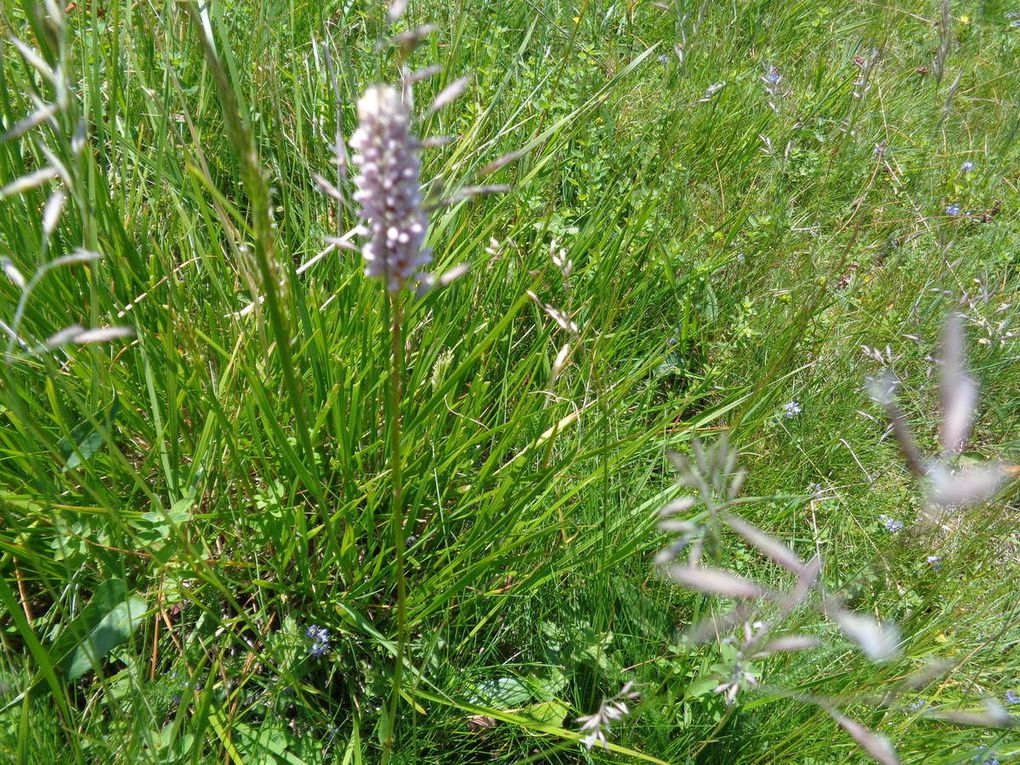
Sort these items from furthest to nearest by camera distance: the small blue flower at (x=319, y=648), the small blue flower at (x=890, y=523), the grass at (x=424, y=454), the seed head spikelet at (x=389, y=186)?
the small blue flower at (x=890, y=523) < the small blue flower at (x=319, y=648) < the grass at (x=424, y=454) < the seed head spikelet at (x=389, y=186)

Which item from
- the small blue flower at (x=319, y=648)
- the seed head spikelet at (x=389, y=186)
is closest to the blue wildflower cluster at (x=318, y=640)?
the small blue flower at (x=319, y=648)

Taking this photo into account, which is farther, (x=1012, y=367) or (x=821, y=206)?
(x=821, y=206)

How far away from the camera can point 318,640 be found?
1357 mm

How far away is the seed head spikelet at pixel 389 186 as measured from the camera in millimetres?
628

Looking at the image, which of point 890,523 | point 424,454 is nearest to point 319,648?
point 424,454

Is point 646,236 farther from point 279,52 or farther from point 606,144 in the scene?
point 279,52

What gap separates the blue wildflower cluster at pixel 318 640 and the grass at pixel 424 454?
32mm

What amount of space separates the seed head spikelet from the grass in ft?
0.31

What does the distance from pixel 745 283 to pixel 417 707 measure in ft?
5.42

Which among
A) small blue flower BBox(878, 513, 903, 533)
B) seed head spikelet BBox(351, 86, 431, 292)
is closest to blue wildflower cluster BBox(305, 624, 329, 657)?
seed head spikelet BBox(351, 86, 431, 292)

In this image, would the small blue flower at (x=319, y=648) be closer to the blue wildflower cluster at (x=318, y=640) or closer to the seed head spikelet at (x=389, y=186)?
the blue wildflower cluster at (x=318, y=640)

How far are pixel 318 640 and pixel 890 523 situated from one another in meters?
1.40

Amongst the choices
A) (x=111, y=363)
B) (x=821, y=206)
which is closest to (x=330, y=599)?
(x=111, y=363)

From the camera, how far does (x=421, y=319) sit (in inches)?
66.5
